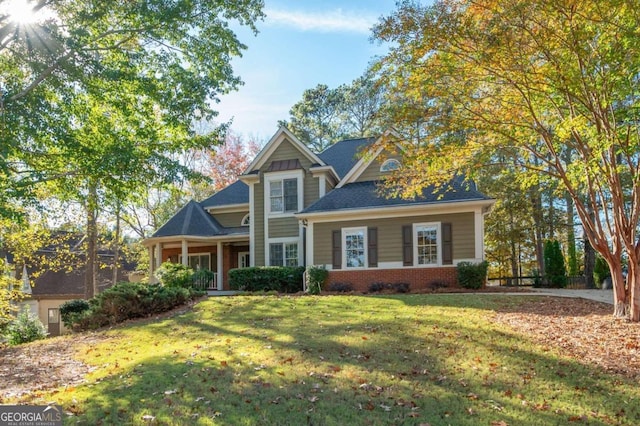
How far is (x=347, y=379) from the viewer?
19.6 feet

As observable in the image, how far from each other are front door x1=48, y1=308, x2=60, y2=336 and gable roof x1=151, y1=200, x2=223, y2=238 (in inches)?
370

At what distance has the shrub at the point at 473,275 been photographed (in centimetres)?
1591

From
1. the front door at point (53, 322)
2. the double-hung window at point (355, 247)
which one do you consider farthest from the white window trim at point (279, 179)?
the front door at point (53, 322)

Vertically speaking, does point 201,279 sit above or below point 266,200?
below

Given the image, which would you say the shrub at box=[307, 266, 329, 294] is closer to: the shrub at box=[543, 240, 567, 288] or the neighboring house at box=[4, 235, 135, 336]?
the shrub at box=[543, 240, 567, 288]

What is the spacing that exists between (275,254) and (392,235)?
570 cm

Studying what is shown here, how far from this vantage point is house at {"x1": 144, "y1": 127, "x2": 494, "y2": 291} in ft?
55.3

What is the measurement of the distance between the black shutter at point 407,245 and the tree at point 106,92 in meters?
8.15

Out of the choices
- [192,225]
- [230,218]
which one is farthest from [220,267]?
[230,218]

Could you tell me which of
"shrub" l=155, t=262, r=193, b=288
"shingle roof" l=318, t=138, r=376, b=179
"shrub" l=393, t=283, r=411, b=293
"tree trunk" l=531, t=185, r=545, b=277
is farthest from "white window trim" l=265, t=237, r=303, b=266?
"tree trunk" l=531, t=185, r=545, b=277

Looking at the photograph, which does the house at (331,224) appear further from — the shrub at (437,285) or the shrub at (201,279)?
the shrub at (201,279)

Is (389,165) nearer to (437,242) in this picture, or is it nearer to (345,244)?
(345,244)

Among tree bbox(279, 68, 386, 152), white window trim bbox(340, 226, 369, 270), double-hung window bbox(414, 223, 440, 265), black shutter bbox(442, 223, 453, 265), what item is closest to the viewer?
black shutter bbox(442, 223, 453, 265)

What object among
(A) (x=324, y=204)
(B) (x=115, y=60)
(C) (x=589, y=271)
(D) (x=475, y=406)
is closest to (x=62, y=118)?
(B) (x=115, y=60)
